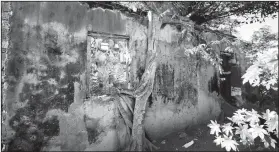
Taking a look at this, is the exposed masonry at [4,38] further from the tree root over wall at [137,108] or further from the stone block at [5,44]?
the tree root over wall at [137,108]

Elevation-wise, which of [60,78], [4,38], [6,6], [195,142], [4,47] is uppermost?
[6,6]

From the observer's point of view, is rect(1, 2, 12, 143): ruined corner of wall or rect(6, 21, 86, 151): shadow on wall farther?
rect(6, 21, 86, 151): shadow on wall

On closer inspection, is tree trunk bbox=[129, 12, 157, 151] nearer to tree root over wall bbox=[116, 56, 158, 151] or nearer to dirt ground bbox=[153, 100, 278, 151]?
tree root over wall bbox=[116, 56, 158, 151]

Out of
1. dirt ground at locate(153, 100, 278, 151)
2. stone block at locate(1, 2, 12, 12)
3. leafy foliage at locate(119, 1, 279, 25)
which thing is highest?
leafy foliage at locate(119, 1, 279, 25)

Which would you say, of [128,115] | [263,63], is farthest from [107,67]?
[263,63]

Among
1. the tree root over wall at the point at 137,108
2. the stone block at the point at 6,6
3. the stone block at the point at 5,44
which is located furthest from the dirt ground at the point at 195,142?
the stone block at the point at 6,6

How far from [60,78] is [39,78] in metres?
0.32

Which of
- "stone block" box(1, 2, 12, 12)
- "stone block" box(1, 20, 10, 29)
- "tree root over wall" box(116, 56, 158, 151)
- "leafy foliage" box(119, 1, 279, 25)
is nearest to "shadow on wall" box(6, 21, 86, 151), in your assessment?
"stone block" box(1, 20, 10, 29)

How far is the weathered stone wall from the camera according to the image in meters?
3.07

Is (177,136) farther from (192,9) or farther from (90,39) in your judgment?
(192,9)

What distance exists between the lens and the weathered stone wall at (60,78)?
3074 mm

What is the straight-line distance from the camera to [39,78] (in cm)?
322

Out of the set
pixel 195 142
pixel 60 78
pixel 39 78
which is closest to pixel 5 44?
pixel 39 78

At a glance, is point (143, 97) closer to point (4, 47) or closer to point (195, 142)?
point (195, 142)
